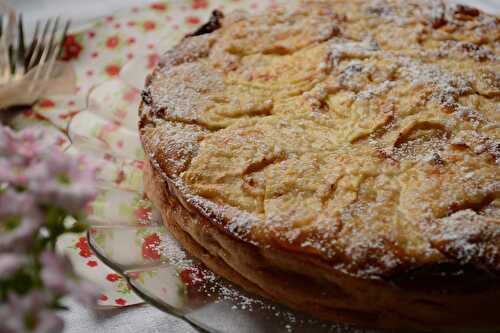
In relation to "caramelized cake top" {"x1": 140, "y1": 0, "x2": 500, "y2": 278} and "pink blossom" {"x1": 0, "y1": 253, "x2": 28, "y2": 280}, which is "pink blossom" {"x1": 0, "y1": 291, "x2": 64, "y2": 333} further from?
"caramelized cake top" {"x1": 140, "y1": 0, "x2": 500, "y2": 278}

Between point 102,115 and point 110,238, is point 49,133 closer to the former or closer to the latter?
point 102,115

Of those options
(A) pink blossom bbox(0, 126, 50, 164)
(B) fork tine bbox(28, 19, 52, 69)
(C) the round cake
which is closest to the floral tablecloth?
(B) fork tine bbox(28, 19, 52, 69)

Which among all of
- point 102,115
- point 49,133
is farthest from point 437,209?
point 49,133

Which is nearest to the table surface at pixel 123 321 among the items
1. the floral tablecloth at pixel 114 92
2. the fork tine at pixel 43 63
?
the floral tablecloth at pixel 114 92

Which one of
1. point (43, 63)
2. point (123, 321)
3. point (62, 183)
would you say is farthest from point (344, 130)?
point (43, 63)

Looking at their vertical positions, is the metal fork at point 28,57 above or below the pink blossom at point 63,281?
below

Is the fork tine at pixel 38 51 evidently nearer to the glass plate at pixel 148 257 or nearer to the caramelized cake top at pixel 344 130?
the glass plate at pixel 148 257
